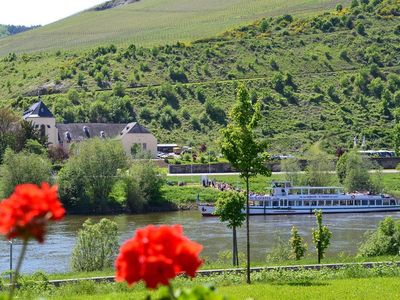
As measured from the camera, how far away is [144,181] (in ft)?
248

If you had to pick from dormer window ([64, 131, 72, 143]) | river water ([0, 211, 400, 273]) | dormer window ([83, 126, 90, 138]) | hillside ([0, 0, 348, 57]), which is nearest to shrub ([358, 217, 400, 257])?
river water ([0, 211, 400, 273])

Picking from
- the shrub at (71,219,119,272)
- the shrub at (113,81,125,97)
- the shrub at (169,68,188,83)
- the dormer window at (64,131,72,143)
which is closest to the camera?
the shrub at (71,219,119,272)

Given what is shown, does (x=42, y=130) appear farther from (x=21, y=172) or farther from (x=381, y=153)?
(x=381, y=153)

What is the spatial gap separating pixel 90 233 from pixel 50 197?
31.5 meters

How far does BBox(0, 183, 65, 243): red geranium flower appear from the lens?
20.4 ft

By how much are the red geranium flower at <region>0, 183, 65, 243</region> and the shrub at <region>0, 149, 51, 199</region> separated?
211ft

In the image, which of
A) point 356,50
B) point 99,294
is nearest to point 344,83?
point 356,50

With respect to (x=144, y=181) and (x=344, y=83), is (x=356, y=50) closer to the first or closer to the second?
(x=344, y=83)

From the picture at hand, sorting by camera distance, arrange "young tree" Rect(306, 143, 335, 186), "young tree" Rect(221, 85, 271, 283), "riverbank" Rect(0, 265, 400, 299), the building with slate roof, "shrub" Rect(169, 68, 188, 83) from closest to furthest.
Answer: "riverbank" Rect(0, 265, 400, 299) < "young tree" Rect(221, 85, 271, 283) < "young tree" Rect(306, 143, 335, 186) < the building with slate roof < "shrub" Rect(169, 68, 188, 83)

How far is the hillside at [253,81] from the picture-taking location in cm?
11331

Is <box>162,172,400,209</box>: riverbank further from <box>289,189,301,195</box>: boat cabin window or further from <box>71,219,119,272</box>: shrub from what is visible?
<box>71,219,119,272</box>: shrub

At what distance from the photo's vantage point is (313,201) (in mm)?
78562

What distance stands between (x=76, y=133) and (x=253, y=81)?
108ft

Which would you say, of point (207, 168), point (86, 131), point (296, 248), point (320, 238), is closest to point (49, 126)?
point (86, 131)
